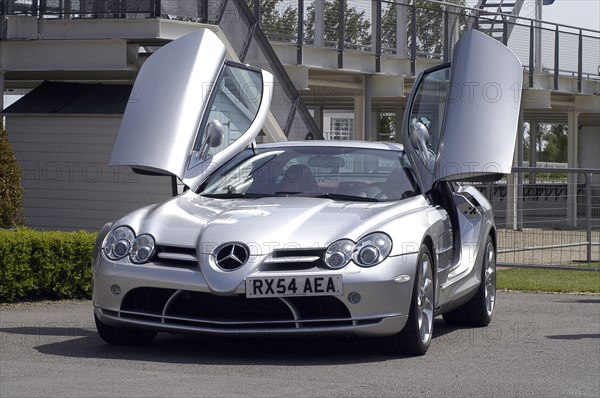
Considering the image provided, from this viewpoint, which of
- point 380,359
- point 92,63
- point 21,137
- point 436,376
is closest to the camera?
point 436,376

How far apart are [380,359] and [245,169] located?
2.21 metres

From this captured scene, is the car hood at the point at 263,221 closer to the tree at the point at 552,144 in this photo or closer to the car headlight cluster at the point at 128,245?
the car headlight cluster at the point at 128,245

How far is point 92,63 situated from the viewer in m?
16.7

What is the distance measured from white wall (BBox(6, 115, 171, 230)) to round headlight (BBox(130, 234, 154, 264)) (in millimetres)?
9333

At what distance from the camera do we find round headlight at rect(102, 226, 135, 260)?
779cm

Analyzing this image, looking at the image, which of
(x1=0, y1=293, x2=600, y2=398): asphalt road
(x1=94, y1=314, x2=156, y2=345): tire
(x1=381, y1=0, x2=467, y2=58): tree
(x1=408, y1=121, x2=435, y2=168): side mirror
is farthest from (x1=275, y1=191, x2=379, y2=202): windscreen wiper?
(x1=381, y1=0, x2=467, y2=58): tree

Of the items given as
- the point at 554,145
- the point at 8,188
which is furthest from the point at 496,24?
the point at 554,145

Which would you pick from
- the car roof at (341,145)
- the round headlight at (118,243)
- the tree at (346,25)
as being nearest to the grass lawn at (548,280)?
the car roof at (341,145)

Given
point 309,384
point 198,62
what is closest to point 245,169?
point 198,62

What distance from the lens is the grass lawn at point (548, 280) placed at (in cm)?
1402

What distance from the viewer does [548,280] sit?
15.5 metres

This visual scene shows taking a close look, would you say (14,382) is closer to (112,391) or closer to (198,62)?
(112,391)

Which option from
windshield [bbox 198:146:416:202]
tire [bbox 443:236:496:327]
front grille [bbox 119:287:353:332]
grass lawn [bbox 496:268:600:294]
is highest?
windshield [bbox 198:146:416:202]

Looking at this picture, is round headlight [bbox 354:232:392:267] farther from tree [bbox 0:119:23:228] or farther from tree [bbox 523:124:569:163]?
tree [bbox 523:124:569:163]
